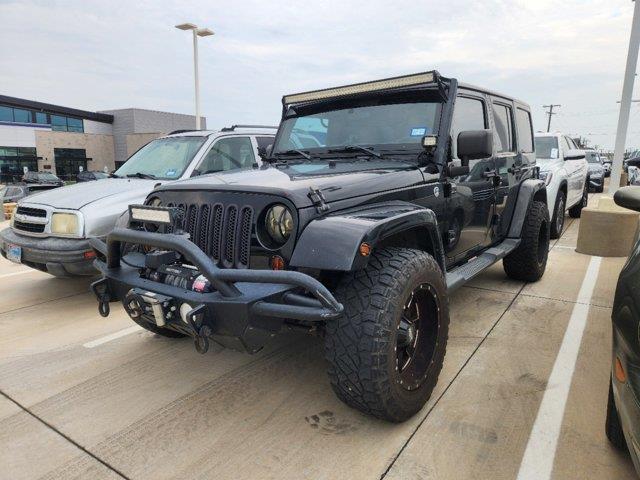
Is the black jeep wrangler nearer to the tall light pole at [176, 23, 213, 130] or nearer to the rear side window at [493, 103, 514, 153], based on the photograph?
the rear side window at [493, 103, 514, 153]

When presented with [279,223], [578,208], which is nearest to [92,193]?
[279,223]

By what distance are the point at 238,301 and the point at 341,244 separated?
0.53 m

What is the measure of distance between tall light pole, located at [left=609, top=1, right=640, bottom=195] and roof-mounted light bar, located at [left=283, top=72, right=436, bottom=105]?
30.6 ft

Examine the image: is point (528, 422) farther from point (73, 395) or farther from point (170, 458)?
point (73, 395)

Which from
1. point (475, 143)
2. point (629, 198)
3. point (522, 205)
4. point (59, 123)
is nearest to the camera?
point (629, 198)

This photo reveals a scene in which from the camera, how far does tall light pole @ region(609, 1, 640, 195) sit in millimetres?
A: 9754

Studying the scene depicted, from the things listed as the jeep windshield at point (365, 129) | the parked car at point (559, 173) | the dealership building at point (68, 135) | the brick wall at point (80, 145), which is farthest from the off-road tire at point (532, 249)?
the brick wall at point (80, 145)

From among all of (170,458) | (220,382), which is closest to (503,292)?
(220,382)

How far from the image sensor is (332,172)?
2922 millimetres

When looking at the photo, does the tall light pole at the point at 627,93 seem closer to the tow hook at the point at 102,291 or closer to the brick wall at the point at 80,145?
the tow hook at the point at 102,291

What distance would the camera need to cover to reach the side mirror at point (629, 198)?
2.27 meters

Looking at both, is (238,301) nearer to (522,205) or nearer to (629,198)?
(629,198)

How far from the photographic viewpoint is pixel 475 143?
309 cm

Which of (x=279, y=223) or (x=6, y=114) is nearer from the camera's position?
(x=279, y=223)
